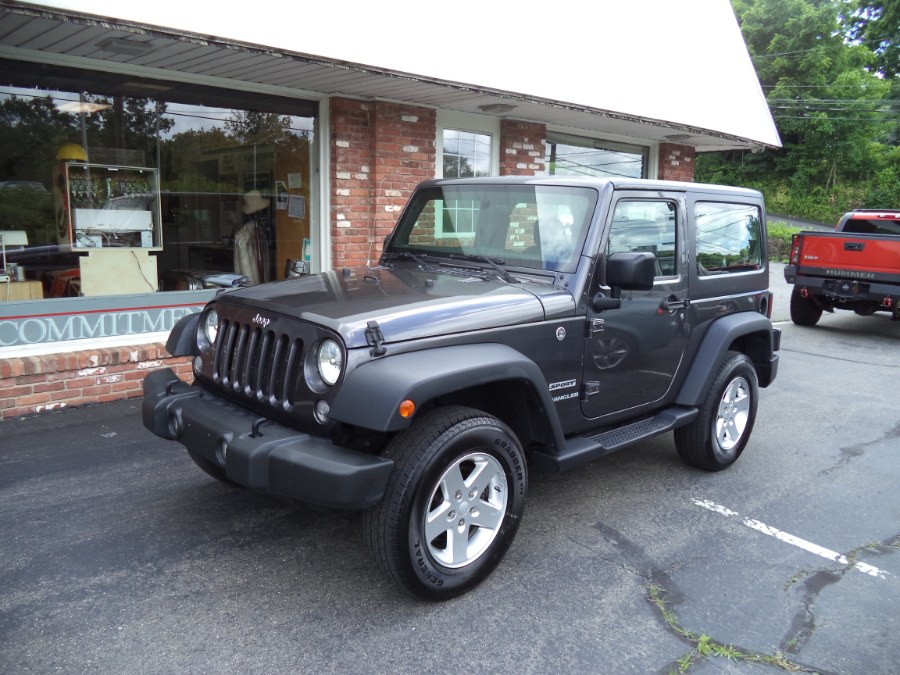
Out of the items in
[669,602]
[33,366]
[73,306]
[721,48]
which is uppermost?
[721,48]

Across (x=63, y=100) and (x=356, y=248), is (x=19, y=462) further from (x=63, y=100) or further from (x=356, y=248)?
(x=356, y=248)

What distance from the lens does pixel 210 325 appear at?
3861mm

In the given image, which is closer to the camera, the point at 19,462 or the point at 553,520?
the point at 553,520

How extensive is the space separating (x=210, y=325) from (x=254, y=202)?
4.08m

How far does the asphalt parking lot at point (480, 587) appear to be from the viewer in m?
2.88

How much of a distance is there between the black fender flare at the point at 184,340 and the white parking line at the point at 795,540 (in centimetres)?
314

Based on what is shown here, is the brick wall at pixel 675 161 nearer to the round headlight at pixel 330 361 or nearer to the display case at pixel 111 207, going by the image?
the display case at pixel 111 207

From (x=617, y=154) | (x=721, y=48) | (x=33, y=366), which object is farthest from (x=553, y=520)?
(x=721, y=48)

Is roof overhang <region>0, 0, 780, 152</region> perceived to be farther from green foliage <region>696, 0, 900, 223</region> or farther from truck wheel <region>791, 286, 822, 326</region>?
green foliage <region>696, 0, 900, 223</region>

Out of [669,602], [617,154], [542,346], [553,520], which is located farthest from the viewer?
[617,154]

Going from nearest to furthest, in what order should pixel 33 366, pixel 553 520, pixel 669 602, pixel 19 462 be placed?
pixel 669 602 < pixel 553 520 < pixel 19 462 < pixel 33 366

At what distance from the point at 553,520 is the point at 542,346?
1156 mm

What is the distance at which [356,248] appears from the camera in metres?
7.91

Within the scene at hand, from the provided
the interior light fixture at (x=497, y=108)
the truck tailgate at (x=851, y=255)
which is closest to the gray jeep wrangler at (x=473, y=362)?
the interior light fixture at (x=497, y=108)
